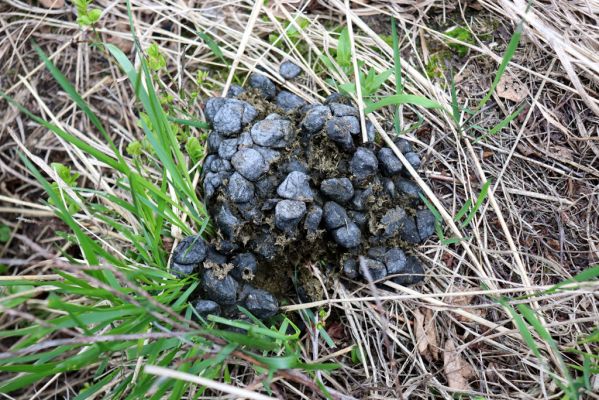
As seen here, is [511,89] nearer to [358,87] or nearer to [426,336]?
[358,87]

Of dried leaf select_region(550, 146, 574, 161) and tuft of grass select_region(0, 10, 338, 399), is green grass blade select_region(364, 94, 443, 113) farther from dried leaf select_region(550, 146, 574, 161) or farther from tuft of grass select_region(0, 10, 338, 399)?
tuft of grass select_region(0, 10, 338, 399)

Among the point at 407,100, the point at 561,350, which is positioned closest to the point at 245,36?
the point at 407,100

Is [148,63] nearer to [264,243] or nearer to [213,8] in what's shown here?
[213,8]

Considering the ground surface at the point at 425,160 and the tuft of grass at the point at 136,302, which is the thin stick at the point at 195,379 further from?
the ground surface at the point at 425,160

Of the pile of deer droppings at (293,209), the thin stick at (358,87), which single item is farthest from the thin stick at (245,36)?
the thin stick at (358,87)

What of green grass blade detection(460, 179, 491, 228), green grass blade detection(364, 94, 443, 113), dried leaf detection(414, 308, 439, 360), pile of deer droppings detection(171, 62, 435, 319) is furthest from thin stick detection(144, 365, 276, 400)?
green grass blade detection(364, 94, 443, 113)
